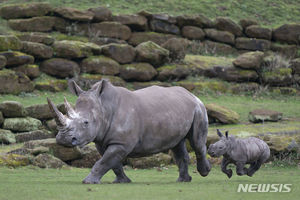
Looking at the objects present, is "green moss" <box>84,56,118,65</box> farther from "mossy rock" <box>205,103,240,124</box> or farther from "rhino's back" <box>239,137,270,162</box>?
"rhino's back" <box>239,137,270,162</box>

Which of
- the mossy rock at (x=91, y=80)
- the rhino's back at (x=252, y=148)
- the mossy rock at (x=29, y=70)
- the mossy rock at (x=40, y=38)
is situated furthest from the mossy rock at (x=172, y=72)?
the rhino's back at (x=252, y=148)

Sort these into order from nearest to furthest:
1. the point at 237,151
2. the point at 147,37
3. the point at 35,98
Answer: the point at 237,151, the point at 35,98, the point at 147,37

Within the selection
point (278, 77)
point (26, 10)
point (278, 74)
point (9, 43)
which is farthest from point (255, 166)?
point (26, 10)

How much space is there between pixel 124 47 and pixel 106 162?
1623 centimetres

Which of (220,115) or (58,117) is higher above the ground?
(58,117)

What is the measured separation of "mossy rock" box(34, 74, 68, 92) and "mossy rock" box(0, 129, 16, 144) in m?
6.50

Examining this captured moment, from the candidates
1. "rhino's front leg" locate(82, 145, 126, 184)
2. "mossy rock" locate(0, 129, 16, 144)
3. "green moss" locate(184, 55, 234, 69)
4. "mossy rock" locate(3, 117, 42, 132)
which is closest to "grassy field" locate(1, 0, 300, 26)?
"green moss" locate(184, 55, 234, 69)

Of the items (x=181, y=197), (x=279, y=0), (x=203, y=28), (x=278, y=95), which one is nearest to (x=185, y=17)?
(x=203, y=28)

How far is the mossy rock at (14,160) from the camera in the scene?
1268 centimetres

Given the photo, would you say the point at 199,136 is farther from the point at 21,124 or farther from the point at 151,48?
the point at 151,48

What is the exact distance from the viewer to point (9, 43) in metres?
22.4

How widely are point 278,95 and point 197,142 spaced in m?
16.0

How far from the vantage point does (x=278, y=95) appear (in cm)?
2617

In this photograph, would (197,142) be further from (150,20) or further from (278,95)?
(150,20)
